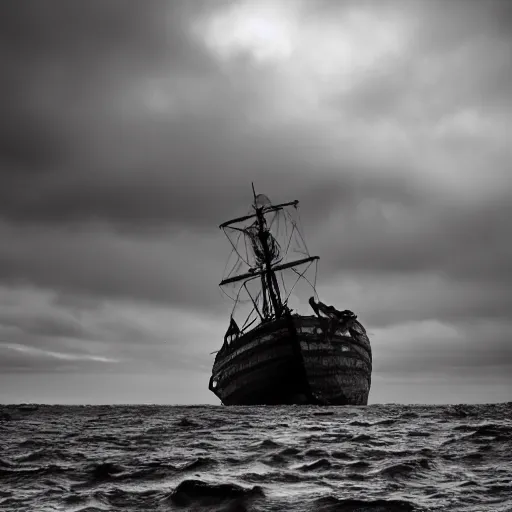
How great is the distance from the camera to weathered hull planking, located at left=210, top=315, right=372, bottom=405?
1420 inches

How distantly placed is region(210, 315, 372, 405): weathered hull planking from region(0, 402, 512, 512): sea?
2189 cm

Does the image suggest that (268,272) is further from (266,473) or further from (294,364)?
(266,473)

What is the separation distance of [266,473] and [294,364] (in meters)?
28.1

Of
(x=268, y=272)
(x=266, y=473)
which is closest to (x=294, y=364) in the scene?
(x=268, y=272)

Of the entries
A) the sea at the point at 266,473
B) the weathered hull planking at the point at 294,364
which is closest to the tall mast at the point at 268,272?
the weathered hull planking at the point at 294,364

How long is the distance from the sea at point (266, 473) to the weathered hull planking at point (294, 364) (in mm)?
21894

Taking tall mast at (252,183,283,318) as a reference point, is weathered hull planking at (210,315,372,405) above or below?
below

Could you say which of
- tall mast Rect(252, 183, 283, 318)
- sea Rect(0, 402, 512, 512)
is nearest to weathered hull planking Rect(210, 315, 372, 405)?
tall mast Rect(252, 183, 283, 318)

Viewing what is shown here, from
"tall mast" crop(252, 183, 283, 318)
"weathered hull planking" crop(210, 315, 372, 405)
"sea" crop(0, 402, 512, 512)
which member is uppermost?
"tall mast" crop(252, 183, 283, 318)

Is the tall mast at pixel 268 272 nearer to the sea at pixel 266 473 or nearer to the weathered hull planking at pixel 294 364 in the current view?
the weathered hull planking at pixel 294 364

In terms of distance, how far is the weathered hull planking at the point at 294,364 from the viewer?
36.1 metres

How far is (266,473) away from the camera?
815 cm

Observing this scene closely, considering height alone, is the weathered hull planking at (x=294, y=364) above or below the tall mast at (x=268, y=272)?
below

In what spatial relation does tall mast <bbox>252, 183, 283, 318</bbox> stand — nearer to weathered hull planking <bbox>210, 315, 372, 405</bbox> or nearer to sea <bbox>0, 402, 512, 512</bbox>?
weathered hull planking <bbox>210, 315, 372, 405</bbox>
